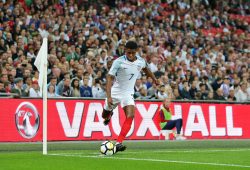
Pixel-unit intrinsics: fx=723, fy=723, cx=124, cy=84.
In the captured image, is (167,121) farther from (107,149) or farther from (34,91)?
(107,149)

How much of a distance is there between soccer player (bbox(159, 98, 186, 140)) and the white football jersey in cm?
649

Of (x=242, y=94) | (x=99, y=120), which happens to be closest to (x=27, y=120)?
(x=99, y=120)

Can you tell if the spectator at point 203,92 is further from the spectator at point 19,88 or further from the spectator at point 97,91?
the spectator at point 19,88

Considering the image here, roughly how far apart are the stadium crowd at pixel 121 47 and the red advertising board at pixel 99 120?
3.20ft

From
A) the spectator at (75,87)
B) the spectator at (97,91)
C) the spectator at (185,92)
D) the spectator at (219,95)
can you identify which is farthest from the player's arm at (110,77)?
the spectator at (219,95)

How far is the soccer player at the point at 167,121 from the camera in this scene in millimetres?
22750

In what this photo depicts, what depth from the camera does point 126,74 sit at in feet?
52.9

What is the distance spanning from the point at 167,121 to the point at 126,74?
6.91 meters

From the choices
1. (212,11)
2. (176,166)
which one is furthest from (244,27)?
(176,166)

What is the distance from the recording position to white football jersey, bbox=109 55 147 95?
16.0 metres

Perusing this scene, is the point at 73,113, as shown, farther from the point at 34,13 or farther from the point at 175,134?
the point at 34,13

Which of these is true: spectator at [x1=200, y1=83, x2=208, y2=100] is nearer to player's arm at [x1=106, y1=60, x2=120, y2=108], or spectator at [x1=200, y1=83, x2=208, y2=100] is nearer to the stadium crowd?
the stadium crowd

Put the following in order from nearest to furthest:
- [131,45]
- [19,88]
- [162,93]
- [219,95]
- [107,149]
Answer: [107,149] < [131,45] < [19,88] < [162,93] < [219,95]

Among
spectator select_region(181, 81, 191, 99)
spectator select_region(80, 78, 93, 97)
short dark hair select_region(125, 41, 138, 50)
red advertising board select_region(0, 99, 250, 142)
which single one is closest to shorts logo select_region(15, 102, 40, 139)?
red advertising board select_region(0, 99, 250, 142)
